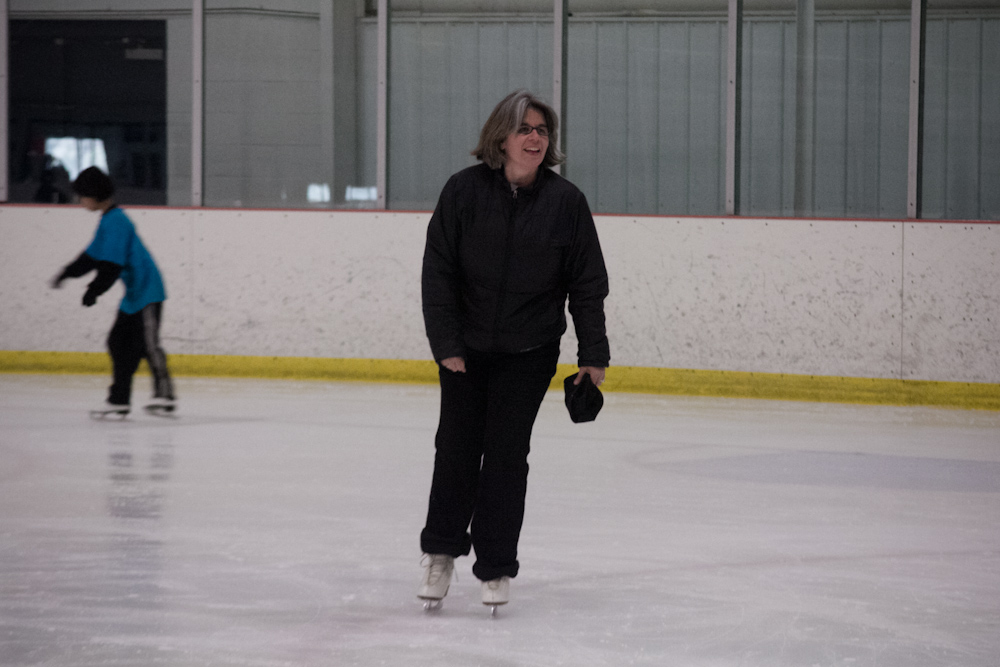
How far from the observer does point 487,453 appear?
2.83 meters

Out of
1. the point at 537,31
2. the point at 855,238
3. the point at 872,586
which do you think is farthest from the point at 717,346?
the point at 872,586

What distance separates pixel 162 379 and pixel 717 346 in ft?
10.4

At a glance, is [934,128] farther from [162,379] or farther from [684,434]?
[162,379]

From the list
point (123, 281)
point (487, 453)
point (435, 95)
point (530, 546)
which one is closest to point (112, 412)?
point (123, 281)

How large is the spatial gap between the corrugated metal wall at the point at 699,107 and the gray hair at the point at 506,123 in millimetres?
5367

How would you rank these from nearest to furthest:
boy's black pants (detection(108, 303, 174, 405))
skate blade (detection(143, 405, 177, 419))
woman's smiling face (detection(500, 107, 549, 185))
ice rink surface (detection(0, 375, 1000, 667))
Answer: ice rink surface (detection(0, 375, 1000, 667)) < woman's smiling face (detection(500, 107, 549, 185)) < boy's black pants (detection(108, 303, 174, 405)) < skate blade (detection(143, 405, 177, 419))

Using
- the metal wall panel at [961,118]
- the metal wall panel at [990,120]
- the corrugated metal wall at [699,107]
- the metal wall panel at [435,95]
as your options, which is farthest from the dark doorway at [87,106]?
the metal wall panel at [990,120]

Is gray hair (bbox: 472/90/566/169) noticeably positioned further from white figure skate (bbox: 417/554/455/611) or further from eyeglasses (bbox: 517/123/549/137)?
white figure skate (bbox: 417/554/455/611)

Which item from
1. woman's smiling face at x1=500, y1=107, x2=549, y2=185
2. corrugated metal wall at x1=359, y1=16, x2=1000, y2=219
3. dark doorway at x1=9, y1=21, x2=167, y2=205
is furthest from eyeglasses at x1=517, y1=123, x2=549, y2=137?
dark doorway at x1=9, y1=21, x2=167, y2=205

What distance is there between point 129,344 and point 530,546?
308 cm

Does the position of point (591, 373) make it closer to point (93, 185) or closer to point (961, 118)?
point (93, 185)

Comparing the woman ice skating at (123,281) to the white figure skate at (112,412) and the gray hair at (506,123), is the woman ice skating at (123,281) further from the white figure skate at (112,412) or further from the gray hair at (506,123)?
the gray hair at (506,123)

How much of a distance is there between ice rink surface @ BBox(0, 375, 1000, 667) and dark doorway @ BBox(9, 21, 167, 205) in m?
2.93

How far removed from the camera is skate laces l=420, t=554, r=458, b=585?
2.84m
